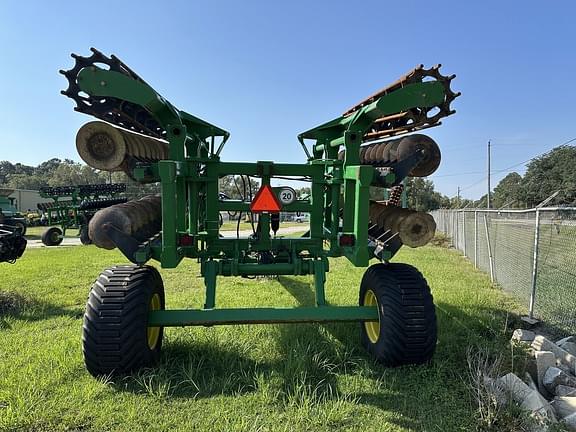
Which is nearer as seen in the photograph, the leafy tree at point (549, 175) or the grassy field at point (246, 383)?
the grassy field at point (246, 383)

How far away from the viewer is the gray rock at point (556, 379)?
3.18 m

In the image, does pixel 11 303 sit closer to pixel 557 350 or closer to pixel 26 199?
pixel 557 350

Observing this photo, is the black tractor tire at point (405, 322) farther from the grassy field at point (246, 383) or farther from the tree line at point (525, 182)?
the tree line at point (525, 182)

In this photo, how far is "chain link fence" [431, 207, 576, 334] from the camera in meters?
4.97

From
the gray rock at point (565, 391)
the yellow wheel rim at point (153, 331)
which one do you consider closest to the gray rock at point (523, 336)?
the gray rock at point (565, 391)

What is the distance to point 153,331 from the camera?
3545mm

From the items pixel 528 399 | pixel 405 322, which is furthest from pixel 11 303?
pixel 528 399

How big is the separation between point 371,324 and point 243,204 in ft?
5.83

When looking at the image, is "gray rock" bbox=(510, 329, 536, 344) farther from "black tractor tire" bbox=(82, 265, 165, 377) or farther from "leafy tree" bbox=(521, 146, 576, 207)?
"leafy tree" bbox=(521, 146, 576, 207)

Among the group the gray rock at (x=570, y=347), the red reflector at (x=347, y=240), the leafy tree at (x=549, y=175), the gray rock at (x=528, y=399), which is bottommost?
the gray rock at (x=570, y=347)

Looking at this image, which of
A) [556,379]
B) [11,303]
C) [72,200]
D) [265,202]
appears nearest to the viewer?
[556,379]

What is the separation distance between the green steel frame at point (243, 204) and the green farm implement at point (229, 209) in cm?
1

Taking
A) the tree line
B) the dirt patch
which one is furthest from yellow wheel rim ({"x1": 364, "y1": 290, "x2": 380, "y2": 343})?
the tree line

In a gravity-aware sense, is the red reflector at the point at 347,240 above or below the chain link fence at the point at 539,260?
above
